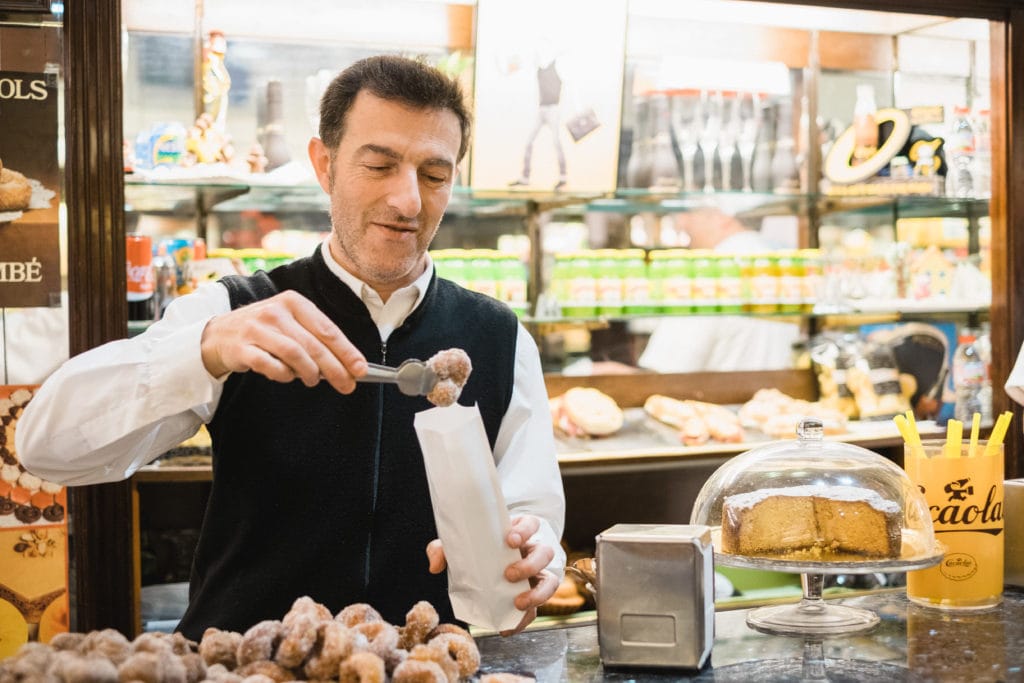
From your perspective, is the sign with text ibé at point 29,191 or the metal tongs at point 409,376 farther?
the sign with text ibé at point 29,191

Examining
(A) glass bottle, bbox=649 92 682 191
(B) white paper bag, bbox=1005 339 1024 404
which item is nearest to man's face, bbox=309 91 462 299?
(B) white paper bag, bbox=1005 339 1024 404

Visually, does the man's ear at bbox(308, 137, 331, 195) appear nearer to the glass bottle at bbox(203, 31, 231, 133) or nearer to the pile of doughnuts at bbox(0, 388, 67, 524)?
the pile of doughnuts at bbox(0, 388, 67, 524)

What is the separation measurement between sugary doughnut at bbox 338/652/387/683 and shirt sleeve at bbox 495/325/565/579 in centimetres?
79

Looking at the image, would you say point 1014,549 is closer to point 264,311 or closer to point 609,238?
point 264,311

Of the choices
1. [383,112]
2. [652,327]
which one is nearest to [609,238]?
[652,327]

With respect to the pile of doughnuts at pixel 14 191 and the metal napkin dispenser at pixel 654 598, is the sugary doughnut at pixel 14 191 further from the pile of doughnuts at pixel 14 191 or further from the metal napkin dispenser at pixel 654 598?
the metal napkin dispenser at pixel 654 598

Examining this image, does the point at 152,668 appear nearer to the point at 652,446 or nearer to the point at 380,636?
the point at 380,636

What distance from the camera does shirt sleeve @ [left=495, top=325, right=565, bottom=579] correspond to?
200 centimetres

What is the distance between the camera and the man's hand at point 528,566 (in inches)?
55.1

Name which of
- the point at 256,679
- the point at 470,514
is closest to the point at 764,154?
the point at 470,514

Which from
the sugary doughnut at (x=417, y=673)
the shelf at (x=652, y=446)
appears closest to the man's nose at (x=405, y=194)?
the sugary doughnut at (x=417, y=673)

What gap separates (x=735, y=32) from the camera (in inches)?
161

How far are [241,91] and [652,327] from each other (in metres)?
1.62

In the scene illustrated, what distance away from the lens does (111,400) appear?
1.57m
